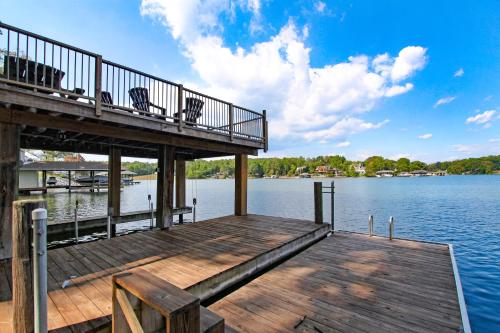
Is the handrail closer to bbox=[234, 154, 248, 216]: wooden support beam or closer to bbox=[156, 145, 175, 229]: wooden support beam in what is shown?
bbox=[156, 145, 175, 229]: wooden support beam

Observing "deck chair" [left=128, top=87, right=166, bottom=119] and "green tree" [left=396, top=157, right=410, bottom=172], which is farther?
"green tree" [left=396, top=157, right=410, bottom=172]

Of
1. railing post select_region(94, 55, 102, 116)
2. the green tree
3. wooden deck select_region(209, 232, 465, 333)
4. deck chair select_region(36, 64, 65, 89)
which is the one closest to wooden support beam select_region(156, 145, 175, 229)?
railing post select_region(94, 55, 102, 116)

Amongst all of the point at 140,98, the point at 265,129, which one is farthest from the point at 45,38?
the point at 265,129

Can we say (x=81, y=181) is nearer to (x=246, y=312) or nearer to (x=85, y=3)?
(x=85, y=3)

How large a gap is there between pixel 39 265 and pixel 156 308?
43.6 inches

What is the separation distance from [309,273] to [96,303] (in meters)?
3.40

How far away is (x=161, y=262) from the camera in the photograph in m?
4.40

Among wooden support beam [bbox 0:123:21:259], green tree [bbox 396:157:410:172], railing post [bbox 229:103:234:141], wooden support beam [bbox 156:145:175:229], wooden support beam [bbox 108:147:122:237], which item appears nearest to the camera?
wooden support beam [bbox 0:123:21:259]

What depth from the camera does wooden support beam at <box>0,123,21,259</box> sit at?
4.10 meters

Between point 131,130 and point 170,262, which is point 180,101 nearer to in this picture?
point 131,130

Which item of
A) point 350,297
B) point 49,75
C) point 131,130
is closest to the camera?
point 350,297

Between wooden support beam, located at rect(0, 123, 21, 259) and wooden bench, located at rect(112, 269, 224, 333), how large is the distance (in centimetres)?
420

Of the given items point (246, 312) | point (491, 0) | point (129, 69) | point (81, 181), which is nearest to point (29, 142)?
point (129, 69)

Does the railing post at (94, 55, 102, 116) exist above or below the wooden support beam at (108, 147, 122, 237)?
above
